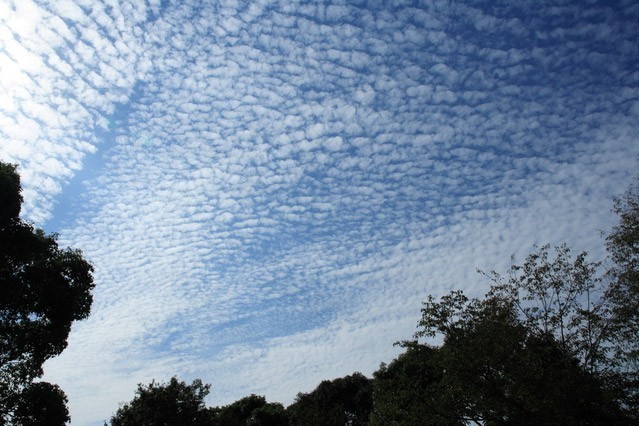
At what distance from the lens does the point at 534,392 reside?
1802cm

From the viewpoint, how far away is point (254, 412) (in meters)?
64.3

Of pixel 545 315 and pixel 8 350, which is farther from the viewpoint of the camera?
pixel 545 315

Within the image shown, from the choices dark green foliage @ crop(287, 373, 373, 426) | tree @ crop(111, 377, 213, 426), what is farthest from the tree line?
dark green foliage @ crop(287, 373, 373, 426)

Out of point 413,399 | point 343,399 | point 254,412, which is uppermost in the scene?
point 343,399

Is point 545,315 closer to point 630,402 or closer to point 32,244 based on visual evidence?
point 630,402

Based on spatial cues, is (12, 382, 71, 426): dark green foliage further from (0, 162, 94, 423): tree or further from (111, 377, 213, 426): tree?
(111, 377, 213, 426): tree

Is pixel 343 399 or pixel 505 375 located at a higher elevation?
pixel 343 399

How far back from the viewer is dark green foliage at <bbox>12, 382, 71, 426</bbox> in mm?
18016

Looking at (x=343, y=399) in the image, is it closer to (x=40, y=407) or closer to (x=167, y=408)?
(x=167, y=408)

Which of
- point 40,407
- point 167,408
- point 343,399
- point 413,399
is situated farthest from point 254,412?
point 40,407

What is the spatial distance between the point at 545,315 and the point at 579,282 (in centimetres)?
242

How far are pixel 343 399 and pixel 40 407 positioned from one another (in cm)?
5282


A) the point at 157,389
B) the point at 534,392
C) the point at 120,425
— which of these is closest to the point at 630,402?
the point at 534,392

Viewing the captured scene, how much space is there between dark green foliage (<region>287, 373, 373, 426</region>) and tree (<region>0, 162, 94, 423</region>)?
1768 inches
